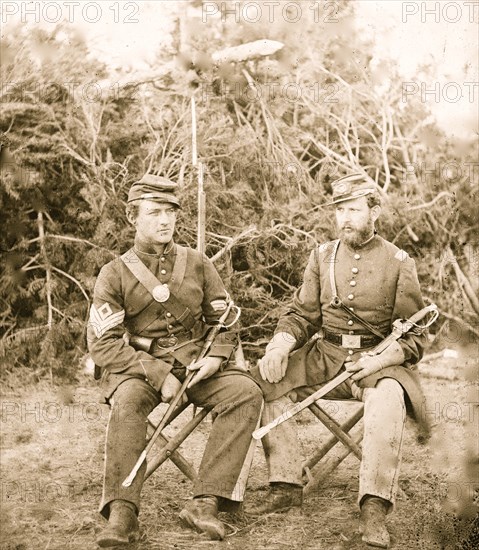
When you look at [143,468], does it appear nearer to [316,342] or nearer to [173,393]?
[173,393]

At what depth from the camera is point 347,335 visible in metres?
4.33

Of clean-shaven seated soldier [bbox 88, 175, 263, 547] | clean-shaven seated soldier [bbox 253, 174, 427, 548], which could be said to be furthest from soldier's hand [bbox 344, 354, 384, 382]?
clean-shaven seated soldier [bbox 88, 175, 263, 547]

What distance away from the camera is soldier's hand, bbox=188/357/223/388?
4.04 m

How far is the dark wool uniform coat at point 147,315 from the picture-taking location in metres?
4.00

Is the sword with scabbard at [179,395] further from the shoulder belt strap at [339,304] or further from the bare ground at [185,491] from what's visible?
the shoulder belt strap at [339,304]

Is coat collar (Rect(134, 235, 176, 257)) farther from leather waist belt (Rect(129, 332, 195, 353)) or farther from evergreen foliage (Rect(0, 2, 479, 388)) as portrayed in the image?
evergreen foliage (Rect(0, 2, 479, 388))

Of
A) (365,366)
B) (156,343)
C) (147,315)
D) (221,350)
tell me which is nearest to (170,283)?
(147,315)

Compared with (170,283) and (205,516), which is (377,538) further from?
(170,283)

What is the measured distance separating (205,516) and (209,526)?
0.26 ft

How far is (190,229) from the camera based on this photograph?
6.43m

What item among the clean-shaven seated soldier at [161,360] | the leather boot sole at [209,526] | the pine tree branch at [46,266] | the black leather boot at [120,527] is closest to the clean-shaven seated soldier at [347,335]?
the clean-shaven seated soldier at [161,360]

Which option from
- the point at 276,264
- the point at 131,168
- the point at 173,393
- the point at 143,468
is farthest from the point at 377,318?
the point at 131,168

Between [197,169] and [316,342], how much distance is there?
2483 mm

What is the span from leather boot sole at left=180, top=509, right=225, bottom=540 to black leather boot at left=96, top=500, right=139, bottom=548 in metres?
0.30
